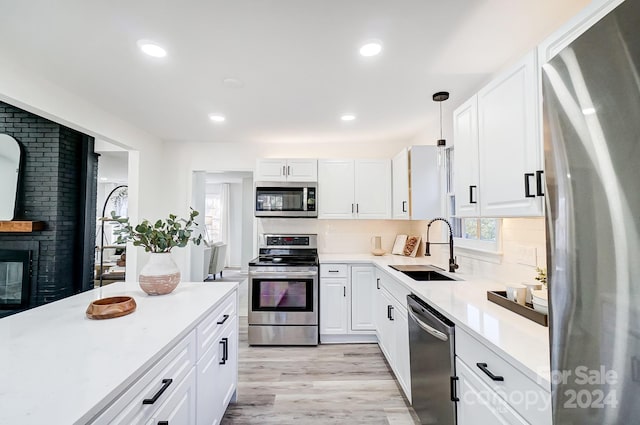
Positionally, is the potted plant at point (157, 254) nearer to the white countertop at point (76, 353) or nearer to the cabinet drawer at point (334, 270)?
the white countertop at point (76, 353)

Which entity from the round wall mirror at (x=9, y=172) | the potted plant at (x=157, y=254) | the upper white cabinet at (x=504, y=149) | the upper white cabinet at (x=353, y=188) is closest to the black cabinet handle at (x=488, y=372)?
the upper white cabinet at (x=504, y=149)

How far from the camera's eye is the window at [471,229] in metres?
2.15

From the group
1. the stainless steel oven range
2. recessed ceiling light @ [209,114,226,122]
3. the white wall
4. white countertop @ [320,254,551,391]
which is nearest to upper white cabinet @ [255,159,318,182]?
recessed ceiling light @ [209,114,226,122]

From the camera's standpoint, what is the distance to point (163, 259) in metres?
1.76

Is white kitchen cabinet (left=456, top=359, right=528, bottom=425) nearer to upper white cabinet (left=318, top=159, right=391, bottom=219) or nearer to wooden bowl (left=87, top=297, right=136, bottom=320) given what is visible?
wooden bowl (left=87, top=297, right=136, bottom=320)

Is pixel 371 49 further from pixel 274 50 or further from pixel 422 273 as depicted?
pixel 422 273

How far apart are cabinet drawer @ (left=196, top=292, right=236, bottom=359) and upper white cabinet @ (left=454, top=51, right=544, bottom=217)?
1690mm

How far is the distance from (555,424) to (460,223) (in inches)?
87.3

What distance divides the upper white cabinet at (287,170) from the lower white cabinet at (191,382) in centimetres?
189

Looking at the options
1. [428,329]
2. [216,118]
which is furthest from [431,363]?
[216,118]

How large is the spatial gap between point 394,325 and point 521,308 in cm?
122

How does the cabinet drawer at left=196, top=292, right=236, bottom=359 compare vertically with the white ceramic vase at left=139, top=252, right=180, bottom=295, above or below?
below

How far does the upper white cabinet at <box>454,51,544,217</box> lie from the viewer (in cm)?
124

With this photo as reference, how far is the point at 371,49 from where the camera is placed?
5.97 ft
